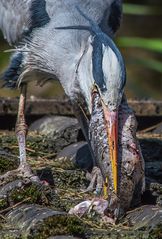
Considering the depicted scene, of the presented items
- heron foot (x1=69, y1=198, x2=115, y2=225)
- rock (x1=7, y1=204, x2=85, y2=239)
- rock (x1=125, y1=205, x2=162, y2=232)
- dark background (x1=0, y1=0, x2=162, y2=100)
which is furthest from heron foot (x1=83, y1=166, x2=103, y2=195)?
dark background (x1=0, y1=0, x2=162, y2=100)

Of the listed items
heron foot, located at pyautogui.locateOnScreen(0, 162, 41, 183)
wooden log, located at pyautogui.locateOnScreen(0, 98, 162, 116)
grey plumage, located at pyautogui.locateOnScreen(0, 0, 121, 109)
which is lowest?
heron foot, located at pyautogui.locateOnScreen(0, 162, 41, 183)

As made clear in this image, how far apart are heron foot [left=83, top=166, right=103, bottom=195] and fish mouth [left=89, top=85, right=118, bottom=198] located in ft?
0.71

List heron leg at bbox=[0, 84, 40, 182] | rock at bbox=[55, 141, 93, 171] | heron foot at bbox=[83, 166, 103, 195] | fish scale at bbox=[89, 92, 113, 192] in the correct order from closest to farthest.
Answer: fish scale at bbox=[89, 92, 113, 192], heron foot at bbox=[83, 166, 103, 195], heron leg at bbox=[0, 84, 40, 182], rock at bbox=[55, 141, 93, 171]

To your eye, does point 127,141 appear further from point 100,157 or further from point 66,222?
point 66,222

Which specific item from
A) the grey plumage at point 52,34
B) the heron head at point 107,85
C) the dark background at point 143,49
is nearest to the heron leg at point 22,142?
the grey plumage at point 52,34

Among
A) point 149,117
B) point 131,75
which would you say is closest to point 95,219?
point 149,117

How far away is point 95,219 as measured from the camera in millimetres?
4484

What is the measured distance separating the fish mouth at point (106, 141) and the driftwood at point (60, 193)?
0.19 metres

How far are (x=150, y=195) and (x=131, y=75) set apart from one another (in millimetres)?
9035

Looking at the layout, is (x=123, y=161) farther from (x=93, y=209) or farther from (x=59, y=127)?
(x=59, y=127)

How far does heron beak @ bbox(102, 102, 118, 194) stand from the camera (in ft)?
15.3

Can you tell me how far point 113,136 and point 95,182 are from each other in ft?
1.59

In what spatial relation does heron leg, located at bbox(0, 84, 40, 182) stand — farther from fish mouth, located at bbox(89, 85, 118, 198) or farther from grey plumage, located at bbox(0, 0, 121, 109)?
fish mouth, located at bbox(89, 85, 118, 198)

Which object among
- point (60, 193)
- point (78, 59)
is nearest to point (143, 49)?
Answer: point (78, 59)
